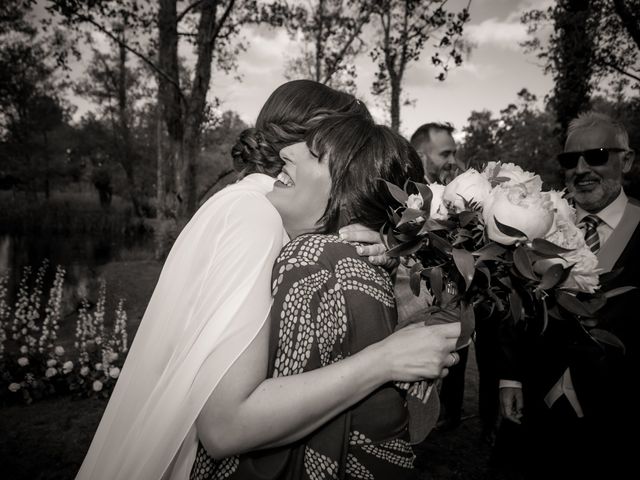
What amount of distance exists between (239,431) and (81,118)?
45271 mm

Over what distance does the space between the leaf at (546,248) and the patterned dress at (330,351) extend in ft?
1.80

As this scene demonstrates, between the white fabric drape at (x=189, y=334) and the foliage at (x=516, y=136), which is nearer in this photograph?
the white fabric drape at (x=189, y=334)

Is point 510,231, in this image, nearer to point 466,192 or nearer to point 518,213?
point 518,213

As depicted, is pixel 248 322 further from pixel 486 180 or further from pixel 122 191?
pixel 122 191

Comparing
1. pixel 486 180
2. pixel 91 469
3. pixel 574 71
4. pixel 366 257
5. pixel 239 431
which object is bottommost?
pixel 91 469

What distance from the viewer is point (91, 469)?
1.61m

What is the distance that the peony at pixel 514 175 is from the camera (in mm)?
1456

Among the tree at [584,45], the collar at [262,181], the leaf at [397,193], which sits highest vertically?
the tree at [584,45]

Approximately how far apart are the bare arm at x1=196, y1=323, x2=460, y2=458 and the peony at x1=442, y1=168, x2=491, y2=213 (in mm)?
533

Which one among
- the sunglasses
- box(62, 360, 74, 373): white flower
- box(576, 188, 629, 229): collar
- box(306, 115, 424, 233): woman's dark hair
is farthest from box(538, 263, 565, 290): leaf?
box(62, 360, 74, 373): white flower

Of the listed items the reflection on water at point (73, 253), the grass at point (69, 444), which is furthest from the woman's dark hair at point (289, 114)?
the reflection on water at point (73, 253)

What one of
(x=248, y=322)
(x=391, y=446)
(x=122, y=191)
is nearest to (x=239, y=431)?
Answer: (x=248, y=322)

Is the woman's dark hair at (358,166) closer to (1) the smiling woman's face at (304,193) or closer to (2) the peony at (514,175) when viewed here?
(1) the smiling woman's face at (304,193)

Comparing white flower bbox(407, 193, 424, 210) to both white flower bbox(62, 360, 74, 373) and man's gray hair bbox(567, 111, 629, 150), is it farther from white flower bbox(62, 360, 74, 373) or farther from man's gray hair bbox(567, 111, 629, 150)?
white flower bbox(62, 360, 74, 373)
